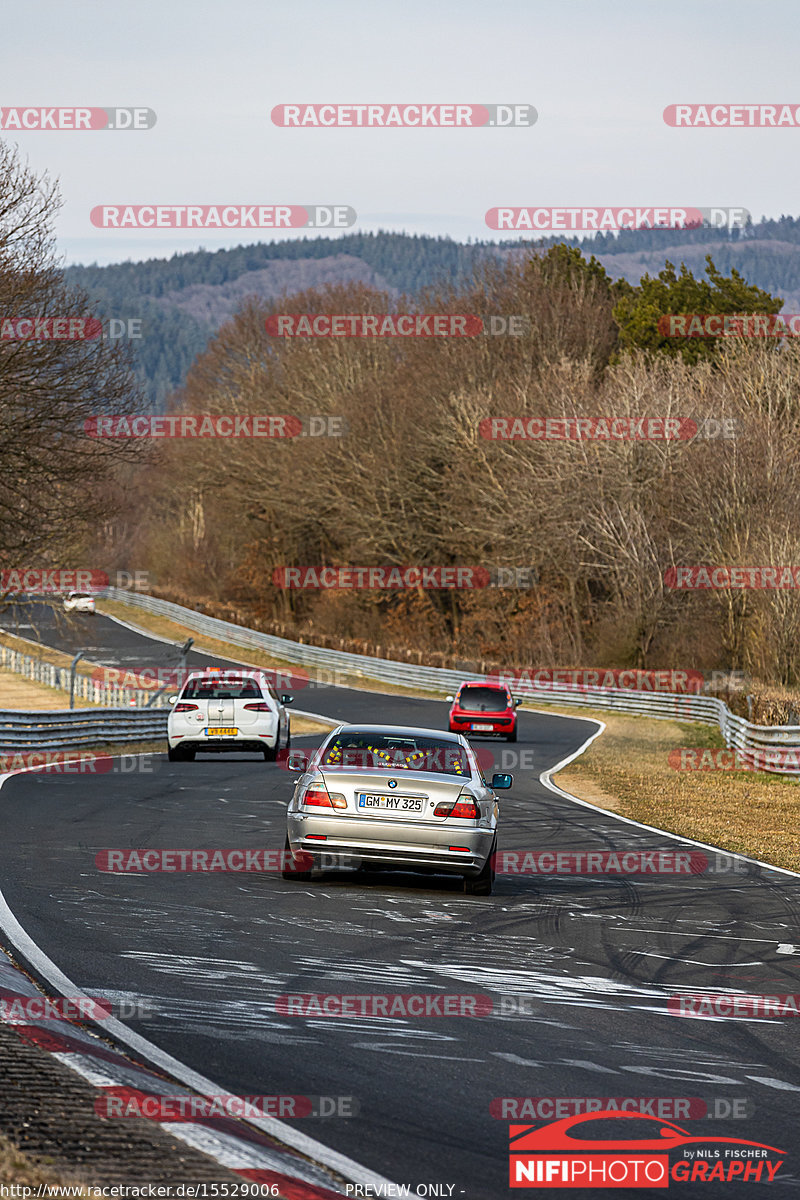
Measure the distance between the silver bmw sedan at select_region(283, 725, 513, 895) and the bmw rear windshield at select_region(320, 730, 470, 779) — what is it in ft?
0.21

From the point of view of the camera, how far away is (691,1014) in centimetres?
795

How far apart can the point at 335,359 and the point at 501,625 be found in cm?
1773

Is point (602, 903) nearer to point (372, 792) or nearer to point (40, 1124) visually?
point (372, 792)

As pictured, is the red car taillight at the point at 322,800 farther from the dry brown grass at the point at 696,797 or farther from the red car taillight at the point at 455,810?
the dry brown grass at the point at 696,797

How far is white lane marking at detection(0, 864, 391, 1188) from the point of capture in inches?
196

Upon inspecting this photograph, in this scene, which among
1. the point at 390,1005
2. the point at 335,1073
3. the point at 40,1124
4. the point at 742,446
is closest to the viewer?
the point at 40,1124

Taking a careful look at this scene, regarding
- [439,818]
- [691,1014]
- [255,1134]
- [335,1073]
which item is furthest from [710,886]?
[255,1134]

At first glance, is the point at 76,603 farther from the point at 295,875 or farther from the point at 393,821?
the point at 393,821

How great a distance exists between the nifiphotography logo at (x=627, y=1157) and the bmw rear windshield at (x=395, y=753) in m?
6.70

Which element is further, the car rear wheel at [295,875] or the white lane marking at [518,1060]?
A: the car rear wheel at [295,875]

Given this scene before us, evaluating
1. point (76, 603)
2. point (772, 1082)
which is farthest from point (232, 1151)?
point (76, 603)

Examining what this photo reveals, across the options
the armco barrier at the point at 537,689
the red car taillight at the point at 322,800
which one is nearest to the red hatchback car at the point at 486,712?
the armco barrier at the point at 537,689

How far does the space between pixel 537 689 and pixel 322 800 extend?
42.4 meters

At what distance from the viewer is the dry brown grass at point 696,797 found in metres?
18.0
